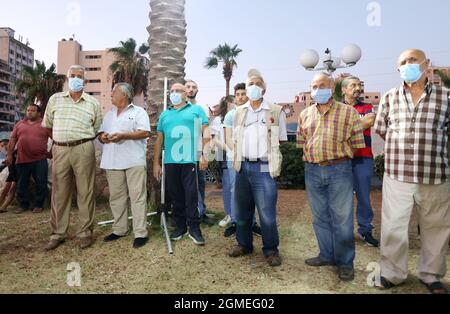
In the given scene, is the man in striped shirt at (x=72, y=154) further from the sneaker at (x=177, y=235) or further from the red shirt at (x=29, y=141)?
the red shirt at (x=29, y=141)

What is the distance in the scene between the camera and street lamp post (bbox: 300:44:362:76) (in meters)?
7.59

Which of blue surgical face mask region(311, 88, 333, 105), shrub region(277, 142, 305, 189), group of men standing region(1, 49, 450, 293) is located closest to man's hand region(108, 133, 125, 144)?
group of men standing region(1, 49, 450, 293)

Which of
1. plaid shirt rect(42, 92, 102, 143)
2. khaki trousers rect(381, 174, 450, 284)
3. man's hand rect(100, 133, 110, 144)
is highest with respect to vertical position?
plaid shirt rect(42, 92, 102, 143)

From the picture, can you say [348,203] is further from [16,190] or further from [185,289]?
[16,190]

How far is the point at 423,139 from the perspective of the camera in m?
2.66

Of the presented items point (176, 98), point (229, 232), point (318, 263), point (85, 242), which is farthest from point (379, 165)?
point (85, 242)

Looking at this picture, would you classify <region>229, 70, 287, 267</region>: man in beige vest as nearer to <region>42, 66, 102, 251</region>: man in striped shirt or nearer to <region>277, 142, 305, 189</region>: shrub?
<region>42, 66, 102, 251</region>: man in striped shirt

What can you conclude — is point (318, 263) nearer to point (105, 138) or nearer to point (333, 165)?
point (333, 165)

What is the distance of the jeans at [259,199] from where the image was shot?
10.7ft

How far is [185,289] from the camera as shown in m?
2.78

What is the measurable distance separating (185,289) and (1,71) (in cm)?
8161

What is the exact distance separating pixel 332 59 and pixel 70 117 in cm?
650

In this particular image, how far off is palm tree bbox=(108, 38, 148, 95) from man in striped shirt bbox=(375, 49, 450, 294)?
2938cm

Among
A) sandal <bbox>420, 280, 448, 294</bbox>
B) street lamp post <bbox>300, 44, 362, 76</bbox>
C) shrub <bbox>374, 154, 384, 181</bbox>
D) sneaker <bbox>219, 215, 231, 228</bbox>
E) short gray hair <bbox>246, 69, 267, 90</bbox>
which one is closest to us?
sandal <bbox>420, 280, 448, 294</bbox>
